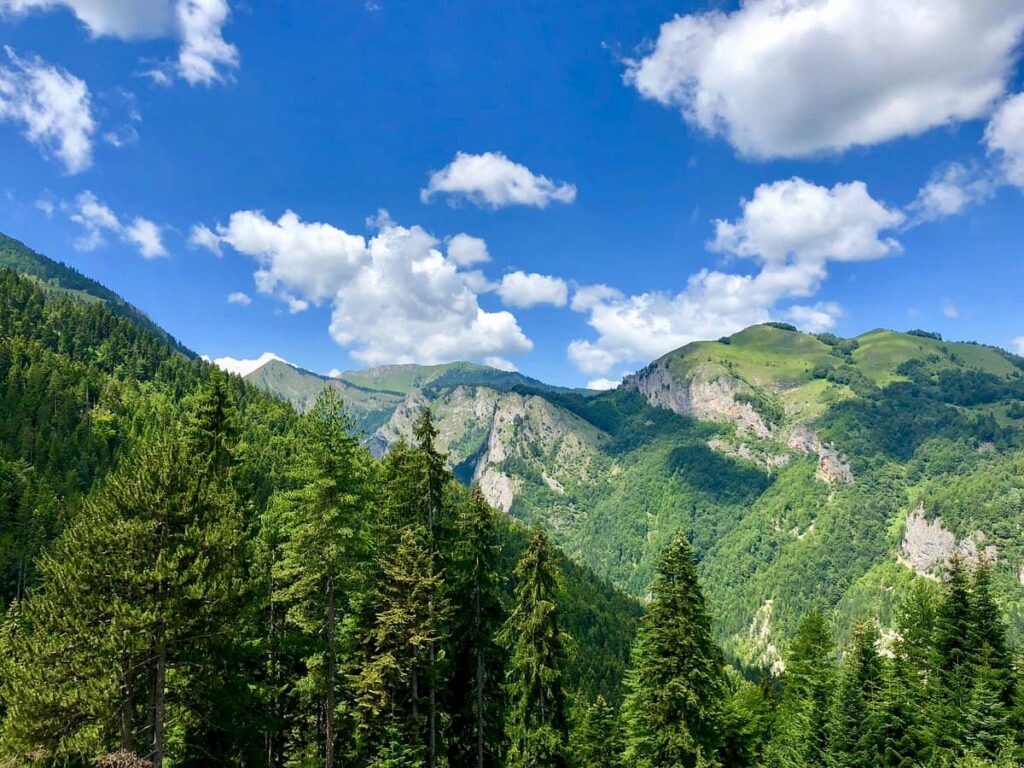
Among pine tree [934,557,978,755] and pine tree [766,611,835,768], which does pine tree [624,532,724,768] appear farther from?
pine tree [934,557,978,755]

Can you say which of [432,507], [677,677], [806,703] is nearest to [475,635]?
[432,507]

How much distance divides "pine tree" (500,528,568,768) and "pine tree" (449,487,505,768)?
1.16m

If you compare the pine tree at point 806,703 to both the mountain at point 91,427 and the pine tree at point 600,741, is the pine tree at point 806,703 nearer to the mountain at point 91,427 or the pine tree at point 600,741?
the pine tree at point 600,741

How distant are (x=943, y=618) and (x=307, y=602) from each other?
36.0 meters

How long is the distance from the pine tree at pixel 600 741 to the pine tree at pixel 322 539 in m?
28.4

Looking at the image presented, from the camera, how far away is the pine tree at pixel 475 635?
28062mm

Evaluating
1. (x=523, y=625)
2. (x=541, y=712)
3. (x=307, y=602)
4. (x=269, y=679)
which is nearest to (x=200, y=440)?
(x=307, y=602)

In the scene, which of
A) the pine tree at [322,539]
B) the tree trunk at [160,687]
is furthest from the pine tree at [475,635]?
the tree trunk at [160,687]

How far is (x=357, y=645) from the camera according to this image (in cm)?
2741

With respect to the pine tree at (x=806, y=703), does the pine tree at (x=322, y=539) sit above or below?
above

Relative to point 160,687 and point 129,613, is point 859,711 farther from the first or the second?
point 129,613

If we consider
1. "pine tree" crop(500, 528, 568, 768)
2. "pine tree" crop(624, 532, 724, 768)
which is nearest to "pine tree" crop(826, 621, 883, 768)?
"pine tree" crop(624, 532, 724, 768)

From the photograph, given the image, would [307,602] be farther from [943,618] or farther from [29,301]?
[29,301]

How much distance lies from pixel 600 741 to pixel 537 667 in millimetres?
25565
